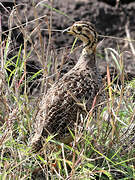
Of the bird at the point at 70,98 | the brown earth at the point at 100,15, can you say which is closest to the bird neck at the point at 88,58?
the bird at the point at 70,98

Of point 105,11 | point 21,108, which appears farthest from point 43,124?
point 105,11

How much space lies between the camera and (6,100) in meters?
3.93

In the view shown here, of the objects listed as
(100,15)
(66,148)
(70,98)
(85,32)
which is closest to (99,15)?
(100,15)

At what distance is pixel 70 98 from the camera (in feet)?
12.4

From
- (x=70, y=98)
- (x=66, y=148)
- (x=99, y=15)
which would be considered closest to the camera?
(x=66, y=148)

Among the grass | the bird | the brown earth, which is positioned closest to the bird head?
the bird

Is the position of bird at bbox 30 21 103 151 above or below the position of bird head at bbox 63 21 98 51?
below

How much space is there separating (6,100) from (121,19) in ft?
13.3

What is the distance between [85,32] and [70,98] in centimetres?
80

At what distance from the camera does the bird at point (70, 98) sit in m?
3.61

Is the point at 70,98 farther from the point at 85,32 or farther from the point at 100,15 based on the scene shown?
the point at 100,15

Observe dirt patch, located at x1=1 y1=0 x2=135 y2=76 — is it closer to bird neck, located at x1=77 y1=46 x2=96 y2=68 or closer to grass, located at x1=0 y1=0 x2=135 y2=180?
bird neck, located at x1=77 y1=46 x2=96 y2=68

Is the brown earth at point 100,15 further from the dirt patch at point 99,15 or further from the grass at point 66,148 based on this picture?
the grass at point 66,148

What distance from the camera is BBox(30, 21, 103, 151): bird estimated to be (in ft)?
11.8
